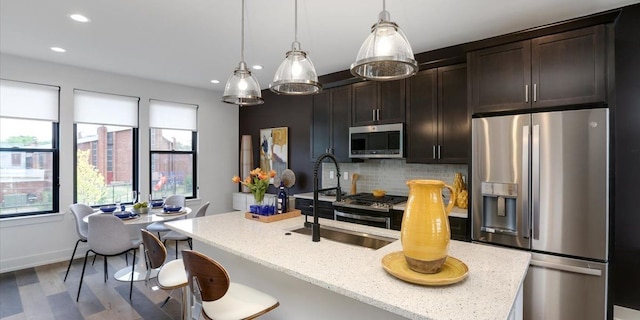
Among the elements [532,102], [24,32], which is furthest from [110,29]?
[532,102]

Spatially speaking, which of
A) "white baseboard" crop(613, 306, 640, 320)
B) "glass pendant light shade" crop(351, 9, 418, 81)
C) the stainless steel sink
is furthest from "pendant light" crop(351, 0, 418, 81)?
"white baseboard" crop(613, 306, 640, 320)

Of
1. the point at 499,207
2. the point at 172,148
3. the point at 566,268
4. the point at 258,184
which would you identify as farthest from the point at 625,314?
the point at 172,148

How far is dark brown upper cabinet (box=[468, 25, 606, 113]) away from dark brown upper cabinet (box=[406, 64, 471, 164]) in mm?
387

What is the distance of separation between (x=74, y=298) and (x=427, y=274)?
3.57 metres

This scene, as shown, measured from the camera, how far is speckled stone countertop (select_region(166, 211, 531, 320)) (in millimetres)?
1094

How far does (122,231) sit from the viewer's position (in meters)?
3.27

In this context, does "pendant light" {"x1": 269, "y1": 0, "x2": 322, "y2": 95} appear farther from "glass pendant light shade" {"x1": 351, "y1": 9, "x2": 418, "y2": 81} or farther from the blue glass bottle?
the blue glass bottle

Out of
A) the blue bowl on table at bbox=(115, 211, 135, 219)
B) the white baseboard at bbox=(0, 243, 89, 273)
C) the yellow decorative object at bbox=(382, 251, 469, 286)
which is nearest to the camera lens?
the yellow decorative object at bbox=(382, 251, 469, 286)

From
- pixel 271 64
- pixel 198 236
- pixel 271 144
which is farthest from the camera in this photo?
pixel 271 144

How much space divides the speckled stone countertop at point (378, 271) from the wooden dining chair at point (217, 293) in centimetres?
23

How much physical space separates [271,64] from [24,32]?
8.41 feet

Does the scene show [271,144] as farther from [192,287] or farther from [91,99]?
[192,287]

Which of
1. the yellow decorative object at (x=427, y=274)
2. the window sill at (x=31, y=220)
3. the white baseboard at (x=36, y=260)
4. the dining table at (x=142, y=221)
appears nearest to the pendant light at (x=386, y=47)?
the yellow decorative object at (x=427, y=274)

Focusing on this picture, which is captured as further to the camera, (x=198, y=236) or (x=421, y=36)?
(x=421, y=36)
